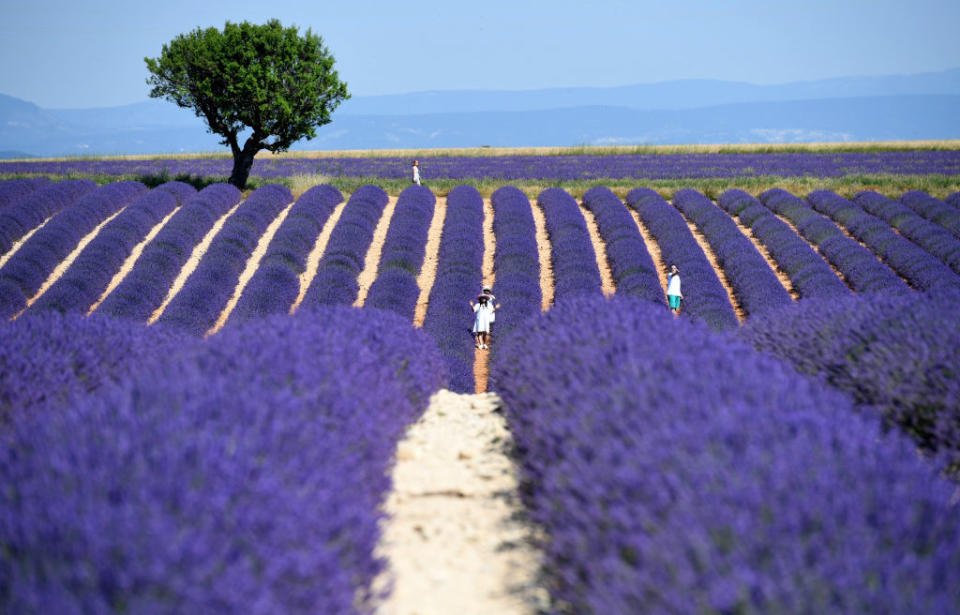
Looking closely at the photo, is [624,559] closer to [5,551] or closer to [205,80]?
[5,551]

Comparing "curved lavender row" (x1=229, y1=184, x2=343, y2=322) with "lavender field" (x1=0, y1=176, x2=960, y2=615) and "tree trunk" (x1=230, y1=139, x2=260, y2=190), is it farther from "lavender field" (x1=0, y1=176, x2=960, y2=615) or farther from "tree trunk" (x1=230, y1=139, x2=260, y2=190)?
"lavender field" (x1=0, y1=176, x2=960, y2=615)

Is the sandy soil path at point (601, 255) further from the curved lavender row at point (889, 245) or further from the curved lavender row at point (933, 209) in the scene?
the curved lavender row at point (933, 209)

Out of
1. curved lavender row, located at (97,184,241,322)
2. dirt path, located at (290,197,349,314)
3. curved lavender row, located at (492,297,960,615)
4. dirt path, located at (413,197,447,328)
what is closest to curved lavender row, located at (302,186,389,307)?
dirt path, located at (290,197,349,314)

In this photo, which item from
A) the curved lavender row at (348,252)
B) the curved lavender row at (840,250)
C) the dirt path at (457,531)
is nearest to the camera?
the dirt path at (457,531)

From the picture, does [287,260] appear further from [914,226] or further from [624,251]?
[914,226]

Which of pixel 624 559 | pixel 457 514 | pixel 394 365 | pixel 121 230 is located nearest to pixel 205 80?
pixel 121 230

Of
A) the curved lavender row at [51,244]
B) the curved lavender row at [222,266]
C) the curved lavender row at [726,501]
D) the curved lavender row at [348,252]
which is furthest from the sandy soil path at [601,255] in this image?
the curved lavender row at [51,244]

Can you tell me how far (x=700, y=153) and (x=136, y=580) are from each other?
126 feet

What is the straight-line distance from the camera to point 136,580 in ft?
6.75

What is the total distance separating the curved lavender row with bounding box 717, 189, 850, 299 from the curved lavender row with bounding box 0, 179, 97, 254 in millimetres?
16671

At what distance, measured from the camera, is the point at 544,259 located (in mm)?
16641

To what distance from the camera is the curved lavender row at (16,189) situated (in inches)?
798

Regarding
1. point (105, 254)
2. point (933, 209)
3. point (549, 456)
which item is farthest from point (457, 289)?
point (933, 209)

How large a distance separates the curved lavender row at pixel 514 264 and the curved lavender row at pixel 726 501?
5.80 m
